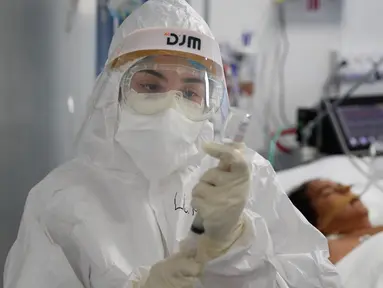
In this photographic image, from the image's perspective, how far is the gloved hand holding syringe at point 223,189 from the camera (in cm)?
81

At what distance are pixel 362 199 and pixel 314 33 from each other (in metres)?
1.13

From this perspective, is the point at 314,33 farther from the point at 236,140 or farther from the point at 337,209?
the point at 236,140

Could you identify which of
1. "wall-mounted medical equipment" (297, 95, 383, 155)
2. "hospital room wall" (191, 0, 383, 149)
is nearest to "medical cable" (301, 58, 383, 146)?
"wall-mounted medical equipment" (297, 95, 383, 155)

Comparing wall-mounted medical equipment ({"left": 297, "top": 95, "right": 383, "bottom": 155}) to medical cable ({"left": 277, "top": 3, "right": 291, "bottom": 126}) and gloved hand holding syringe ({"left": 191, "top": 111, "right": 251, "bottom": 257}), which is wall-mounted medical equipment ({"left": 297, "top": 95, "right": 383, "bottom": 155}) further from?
gloved hand holding syringe ({"left": 191, "top": 111, "right": 251, "bottom": 257})

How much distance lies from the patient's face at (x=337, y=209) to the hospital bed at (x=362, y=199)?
0.61ft

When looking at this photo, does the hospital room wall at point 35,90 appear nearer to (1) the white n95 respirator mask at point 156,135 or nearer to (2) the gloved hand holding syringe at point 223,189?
(1) the white n95 respirator mask at point 156,135

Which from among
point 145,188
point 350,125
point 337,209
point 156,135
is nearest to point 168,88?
point 156,135

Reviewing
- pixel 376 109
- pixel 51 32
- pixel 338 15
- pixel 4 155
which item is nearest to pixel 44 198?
pixel 4 155

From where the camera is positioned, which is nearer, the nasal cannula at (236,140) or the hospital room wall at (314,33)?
the nasal cannula at (236,140)

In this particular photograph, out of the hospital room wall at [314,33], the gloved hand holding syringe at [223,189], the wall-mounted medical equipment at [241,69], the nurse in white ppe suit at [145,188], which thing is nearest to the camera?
the gloved hand holding syringe at [223,189]

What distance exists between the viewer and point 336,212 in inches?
77.5

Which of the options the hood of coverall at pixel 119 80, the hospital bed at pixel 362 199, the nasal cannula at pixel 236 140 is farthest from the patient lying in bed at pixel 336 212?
the nasal cannula at pixel 236 140

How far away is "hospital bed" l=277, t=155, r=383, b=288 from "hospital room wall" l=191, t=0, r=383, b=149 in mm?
549

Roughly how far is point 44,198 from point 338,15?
7.73ft
